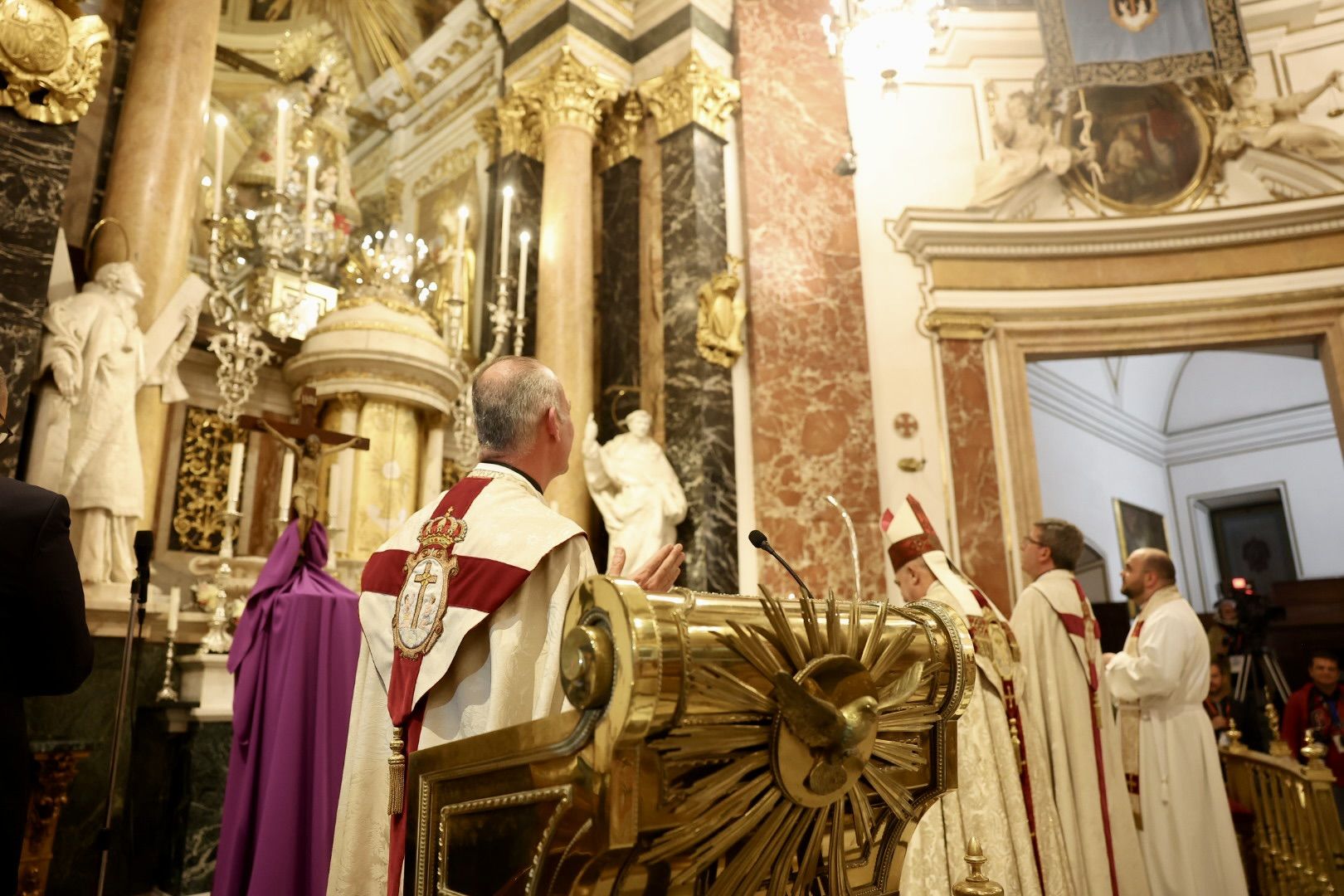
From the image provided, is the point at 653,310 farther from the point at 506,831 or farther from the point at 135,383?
the point at 506,831

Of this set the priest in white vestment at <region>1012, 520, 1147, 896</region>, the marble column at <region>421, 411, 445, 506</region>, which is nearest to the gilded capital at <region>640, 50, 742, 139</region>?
the marble column at <region>421, 411, 445, 506</region>

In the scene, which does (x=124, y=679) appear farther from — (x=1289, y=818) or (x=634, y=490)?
(x=1289, y=818)

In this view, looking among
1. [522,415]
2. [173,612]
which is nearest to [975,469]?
[173,612]

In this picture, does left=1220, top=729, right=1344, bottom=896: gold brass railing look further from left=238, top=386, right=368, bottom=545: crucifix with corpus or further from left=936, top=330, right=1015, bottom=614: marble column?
left=238, top=386, right=368, bottom=545: crucifix with corpus

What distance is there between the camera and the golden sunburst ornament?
1.14 m

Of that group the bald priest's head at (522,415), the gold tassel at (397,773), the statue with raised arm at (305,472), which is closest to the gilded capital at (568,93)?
the statue with raised arm at (305,472)

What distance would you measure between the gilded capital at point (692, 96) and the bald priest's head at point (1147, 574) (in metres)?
4.45

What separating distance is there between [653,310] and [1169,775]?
180 inches

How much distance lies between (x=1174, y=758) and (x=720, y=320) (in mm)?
3996

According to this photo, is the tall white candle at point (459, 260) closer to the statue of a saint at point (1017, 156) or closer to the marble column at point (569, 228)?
the marble column at point (569, 228)

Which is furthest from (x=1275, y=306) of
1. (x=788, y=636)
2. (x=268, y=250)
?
(x=788, y=636)

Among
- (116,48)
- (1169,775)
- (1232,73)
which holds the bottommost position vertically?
(1169,775)

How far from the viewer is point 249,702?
11.4ft

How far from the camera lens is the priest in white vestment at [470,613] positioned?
6.48ft
